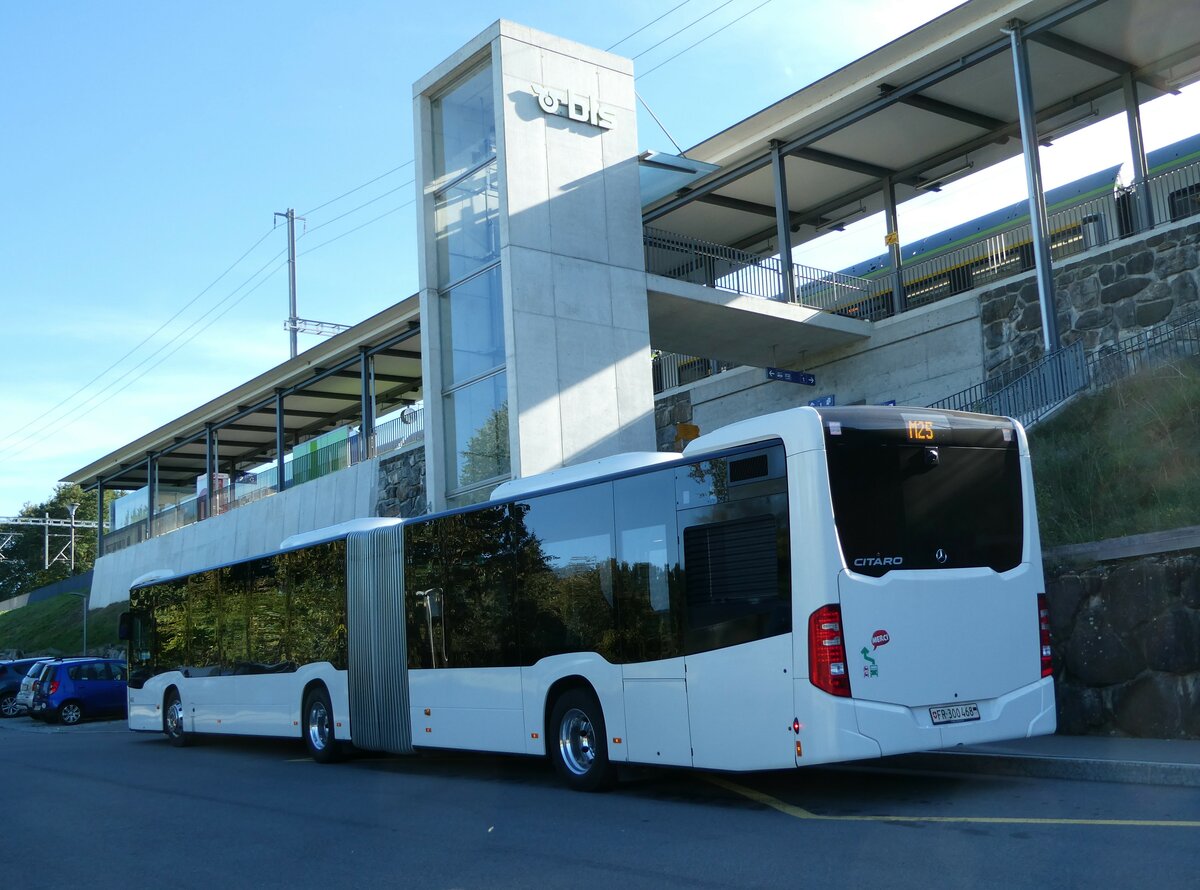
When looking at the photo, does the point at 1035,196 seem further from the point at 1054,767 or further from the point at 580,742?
the point at 580,742

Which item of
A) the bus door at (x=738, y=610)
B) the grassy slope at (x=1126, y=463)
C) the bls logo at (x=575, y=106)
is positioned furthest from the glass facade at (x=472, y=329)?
the bus door at (x=738, y=610)

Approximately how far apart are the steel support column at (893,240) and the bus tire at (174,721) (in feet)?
56.9

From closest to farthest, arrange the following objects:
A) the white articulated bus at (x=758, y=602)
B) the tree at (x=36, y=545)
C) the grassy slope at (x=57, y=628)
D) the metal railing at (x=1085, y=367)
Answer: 1. the white articulated bus at (x=758, y=602)
2. the metal railing at (x=1085, y=367)
3. the grassy slope at (x=57, y=628)
4. the tree at (x=36, y=545)

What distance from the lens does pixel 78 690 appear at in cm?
2884

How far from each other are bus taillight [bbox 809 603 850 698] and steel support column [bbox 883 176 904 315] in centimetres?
1976

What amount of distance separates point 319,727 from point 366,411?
69.0 feet

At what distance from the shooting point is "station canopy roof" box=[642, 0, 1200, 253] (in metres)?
23.7

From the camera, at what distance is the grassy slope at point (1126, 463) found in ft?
43.4

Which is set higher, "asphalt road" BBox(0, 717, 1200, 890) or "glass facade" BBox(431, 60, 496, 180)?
"glass facade" BBox(431, 60, 496, 180)

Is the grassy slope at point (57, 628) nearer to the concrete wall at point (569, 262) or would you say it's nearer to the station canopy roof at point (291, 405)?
the station canopy roof at point (291, 405)

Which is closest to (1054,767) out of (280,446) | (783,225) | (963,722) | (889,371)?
(963,722)

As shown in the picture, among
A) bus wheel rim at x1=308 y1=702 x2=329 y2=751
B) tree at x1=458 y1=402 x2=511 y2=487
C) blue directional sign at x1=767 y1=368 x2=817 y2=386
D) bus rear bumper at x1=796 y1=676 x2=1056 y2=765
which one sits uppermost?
blue directional sign at x1=767 y1=368 x2=817 y2=386

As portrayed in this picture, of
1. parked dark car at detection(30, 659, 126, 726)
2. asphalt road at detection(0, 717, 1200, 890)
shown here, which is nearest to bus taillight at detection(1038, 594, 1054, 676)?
asphalt road at detection(0, 717, 1200, 890)

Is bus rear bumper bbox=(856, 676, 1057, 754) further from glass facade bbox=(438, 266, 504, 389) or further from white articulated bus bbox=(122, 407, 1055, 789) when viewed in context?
glass facade bbox=(438, 266, 504, 389)
